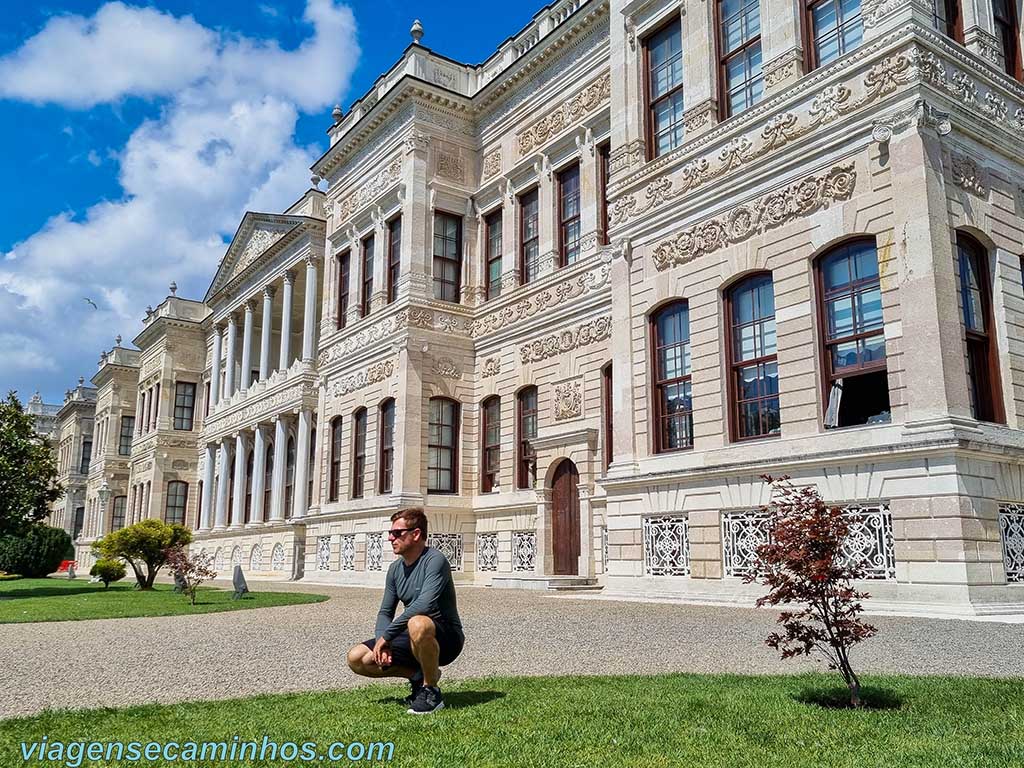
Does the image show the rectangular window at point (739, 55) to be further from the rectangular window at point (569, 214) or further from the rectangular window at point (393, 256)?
the rectangular window at point (393, 256)

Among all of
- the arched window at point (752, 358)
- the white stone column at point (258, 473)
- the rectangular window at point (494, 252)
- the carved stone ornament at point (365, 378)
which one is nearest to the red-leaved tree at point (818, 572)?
the arched window at point (752, 358)

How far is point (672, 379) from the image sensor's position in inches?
618

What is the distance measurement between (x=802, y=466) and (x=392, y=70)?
1910 cm

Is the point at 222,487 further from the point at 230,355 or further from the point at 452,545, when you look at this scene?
the point at 452,545

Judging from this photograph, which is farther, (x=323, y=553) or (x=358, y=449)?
(x=323, y=553)

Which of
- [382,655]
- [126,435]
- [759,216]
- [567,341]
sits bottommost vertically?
[382,655]

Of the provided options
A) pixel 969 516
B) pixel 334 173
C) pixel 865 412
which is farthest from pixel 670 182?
pixel 334 173

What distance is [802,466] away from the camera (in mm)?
12492

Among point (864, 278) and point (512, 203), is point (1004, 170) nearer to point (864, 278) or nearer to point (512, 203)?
point (864, 278)

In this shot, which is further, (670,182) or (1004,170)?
(670,182)

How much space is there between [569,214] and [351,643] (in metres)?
14.6

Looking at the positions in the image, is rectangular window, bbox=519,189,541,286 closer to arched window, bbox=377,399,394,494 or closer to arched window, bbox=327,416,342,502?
arched window, bbox=377,399,394,494

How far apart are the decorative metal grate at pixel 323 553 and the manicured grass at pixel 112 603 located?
641cm

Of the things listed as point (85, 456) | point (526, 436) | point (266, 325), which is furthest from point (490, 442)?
point (85, 456)
